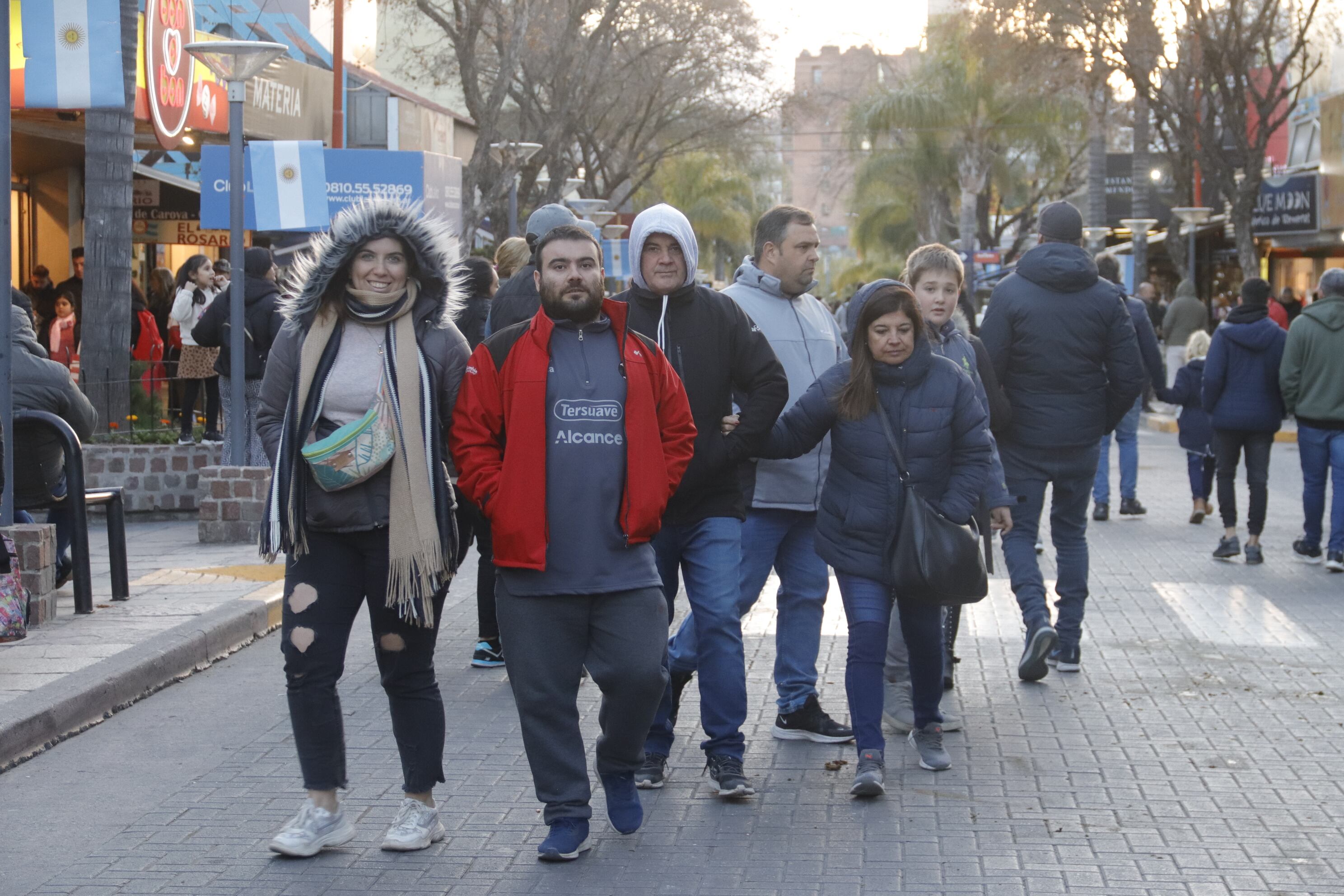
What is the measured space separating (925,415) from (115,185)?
10.4m

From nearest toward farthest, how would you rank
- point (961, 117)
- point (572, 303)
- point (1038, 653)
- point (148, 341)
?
point (572, 303)
point (1038, 653)
point (148, 341)
point (961, 117)

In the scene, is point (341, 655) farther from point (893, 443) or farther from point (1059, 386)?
point (1059, 386)

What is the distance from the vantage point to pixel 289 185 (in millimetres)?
15062

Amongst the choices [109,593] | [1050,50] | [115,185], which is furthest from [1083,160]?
[109,593]

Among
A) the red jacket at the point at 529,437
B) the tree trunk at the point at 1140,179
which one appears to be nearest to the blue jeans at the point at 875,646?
the red jacket at the point at 529,437

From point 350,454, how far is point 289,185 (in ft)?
35.9

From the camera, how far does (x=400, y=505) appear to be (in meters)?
4.70

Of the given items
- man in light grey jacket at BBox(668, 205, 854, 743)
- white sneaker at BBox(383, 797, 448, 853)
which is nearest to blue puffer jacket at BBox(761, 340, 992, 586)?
man in light grey jacket at BBox(668, 205, 854, 743)

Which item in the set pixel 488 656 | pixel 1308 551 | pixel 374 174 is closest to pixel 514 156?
pixel 374 174

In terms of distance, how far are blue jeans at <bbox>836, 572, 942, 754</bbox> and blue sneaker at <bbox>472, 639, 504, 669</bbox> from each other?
7.53ft

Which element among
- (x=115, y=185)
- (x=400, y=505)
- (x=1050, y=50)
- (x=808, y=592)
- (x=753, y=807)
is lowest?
(x=753, y=807)

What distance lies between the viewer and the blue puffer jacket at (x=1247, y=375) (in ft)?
35.3

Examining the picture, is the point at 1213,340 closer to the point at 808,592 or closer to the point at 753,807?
the point at 808,592

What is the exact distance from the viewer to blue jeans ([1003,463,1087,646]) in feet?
23.8
